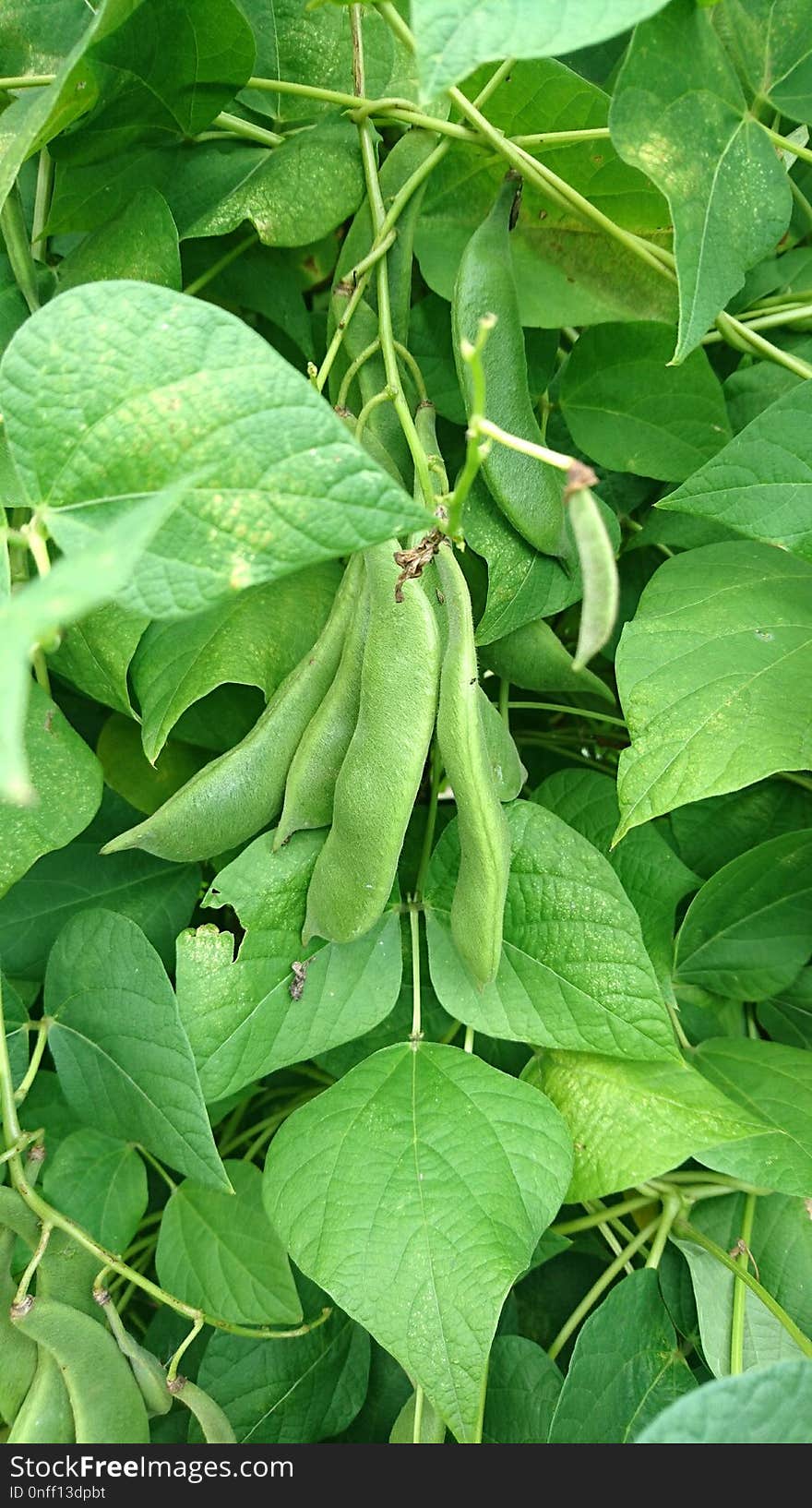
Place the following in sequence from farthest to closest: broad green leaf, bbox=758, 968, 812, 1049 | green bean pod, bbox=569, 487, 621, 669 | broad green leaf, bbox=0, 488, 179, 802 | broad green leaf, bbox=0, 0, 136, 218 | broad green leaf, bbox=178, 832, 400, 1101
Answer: broad green leaf, bbox=758, 968, 812, 1049 → broad green leaf, bbox=178, 832, 400, 1101 → broad green leaf, bbox=0, 0, 136, 218 → green bean pod, bbox=569, 487, 621, 669 → broad green leaf, bbox=0, 488, 179, 802

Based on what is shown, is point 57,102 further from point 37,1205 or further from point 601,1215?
point 601,1215

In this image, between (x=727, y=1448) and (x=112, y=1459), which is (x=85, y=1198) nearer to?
(x=112, y=1459)

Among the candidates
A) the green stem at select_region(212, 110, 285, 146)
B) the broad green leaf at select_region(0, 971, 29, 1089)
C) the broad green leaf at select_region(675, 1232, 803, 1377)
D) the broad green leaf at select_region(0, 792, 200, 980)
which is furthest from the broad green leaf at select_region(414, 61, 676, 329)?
the broad green leaf at select_region(675, 1232, 803, 1377)

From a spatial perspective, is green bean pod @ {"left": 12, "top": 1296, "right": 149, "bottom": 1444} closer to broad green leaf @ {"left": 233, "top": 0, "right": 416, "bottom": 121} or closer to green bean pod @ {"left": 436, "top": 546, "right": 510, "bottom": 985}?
green bean pod @ {"left": 436, "top": 546, "right": 510, "bottom": 985}

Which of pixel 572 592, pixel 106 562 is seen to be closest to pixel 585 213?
pixel 572 592

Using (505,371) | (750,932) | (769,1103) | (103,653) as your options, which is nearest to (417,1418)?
(769,1103)

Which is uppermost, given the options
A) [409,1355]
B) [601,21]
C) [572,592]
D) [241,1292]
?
[601,21]

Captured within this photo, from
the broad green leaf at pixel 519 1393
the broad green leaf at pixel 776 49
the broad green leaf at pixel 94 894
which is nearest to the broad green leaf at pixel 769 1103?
the broad green leaf at pixel 519 1393
